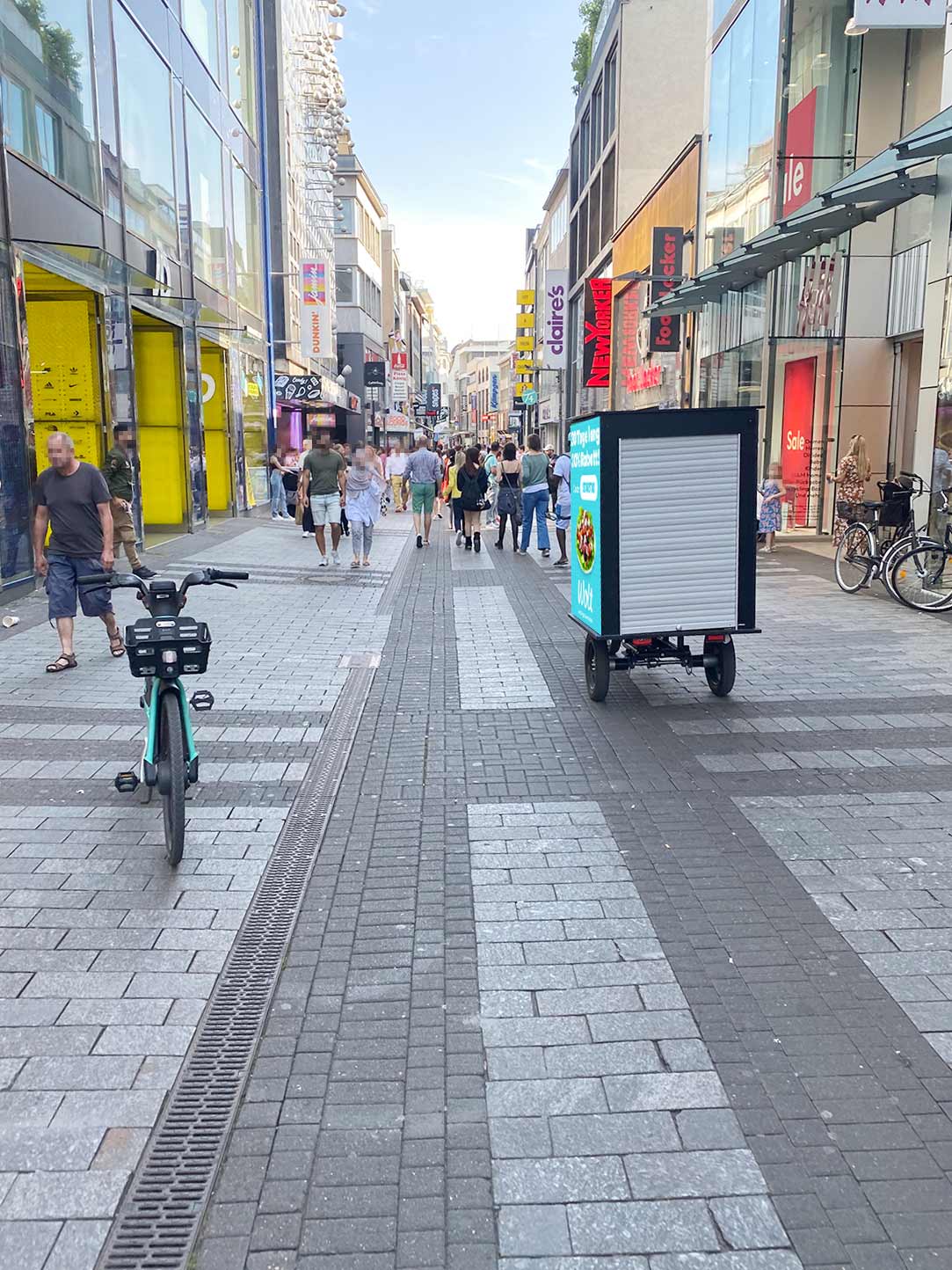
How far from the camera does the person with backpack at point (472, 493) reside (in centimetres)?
1788

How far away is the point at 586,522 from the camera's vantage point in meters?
7.52

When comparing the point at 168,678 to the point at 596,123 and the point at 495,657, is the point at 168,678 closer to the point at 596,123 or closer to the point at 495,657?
the point at 495,657

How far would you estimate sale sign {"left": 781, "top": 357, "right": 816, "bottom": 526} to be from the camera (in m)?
19.0

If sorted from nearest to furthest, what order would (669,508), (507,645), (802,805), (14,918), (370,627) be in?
(14,918), (802,805), (669,508), (507,645), (370,627)

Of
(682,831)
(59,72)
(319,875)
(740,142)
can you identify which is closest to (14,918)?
(319,875)

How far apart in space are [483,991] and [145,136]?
15754mm

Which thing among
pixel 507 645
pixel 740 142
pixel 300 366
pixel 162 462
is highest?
pixel 740 142

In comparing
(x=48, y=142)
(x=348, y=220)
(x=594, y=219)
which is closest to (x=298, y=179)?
(x=594, y=219)

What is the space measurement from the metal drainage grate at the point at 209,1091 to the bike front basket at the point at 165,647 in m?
0.92

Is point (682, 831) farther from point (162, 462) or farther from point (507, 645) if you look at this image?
point (162, 462)

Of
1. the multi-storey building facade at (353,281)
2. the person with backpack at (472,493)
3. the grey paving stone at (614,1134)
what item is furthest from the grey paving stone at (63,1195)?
the multi-storey building facade at (353,281)

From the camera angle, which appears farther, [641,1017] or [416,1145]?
[641,1017]

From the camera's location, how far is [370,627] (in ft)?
34.2

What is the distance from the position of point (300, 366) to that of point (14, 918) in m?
36.5
